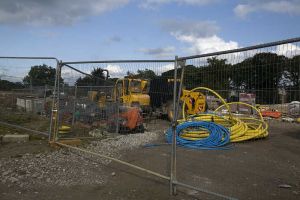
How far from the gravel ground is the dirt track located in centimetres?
11

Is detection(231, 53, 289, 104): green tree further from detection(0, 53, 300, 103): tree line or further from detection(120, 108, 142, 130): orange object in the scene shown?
detection(120, 108, 142, 130): orange object

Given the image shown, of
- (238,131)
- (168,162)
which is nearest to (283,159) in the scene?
(238,131)

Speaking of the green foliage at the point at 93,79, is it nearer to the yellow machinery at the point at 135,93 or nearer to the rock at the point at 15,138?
the rock at the point at 15,138

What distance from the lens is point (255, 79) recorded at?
20.4 ft

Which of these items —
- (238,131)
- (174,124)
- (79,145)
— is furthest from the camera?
(238,131)

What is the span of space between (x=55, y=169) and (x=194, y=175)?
274 cm

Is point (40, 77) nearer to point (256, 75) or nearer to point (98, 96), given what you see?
point (98, 96)

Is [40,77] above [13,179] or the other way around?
above

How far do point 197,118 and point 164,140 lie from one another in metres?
1.42

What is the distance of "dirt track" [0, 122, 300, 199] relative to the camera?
6.07m

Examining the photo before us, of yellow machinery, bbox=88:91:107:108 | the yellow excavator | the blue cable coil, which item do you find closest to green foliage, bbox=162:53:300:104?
the blue cable coil

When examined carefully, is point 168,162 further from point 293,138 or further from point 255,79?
point 293,138

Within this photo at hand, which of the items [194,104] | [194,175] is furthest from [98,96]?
[194,104]

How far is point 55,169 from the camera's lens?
24.6 ft
